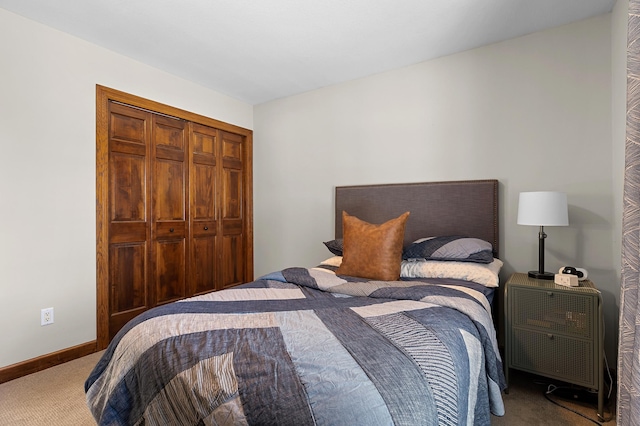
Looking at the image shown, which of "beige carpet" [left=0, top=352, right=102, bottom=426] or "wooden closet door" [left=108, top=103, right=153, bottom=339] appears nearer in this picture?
"beige carpet" [left=0, top=352, right=102, bottom=426]

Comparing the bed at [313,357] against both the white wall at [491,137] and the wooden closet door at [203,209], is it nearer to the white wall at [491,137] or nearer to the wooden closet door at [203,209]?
the white wall at [491,137]

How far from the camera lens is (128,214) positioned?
2.83 meters

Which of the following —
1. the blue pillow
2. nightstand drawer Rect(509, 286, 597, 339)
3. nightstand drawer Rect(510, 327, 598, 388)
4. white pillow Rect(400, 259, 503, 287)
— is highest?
the blue pillow

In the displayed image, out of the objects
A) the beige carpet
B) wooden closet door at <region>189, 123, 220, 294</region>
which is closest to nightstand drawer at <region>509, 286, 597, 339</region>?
the beige carpet

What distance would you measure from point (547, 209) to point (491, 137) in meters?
0.82

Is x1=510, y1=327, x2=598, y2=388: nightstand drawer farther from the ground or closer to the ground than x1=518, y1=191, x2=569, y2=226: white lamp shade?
closer to the ground

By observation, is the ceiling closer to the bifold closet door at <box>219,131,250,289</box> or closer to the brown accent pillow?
the bifold closet door at <box>219,131,250,289</box>

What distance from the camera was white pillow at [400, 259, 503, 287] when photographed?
2011 millimetres

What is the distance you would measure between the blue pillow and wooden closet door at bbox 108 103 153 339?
234 cm

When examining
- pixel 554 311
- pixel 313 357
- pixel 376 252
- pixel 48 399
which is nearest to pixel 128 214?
pixel 48 399

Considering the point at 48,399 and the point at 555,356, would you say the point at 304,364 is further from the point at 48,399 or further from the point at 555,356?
the point at 48,399

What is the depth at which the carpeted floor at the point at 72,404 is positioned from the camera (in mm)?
1700

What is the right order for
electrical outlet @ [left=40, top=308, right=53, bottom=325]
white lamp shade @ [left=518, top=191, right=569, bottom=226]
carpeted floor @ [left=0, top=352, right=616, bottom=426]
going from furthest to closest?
electrical outlet @ [left=40, top=308, right=53, bottom=325], white lamp shade @ [left=518, top=191, right=569, bottom=226], carpeted floor @ [left=0, top=352, right=616, bottom=426]

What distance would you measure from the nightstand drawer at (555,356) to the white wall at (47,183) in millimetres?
3092
